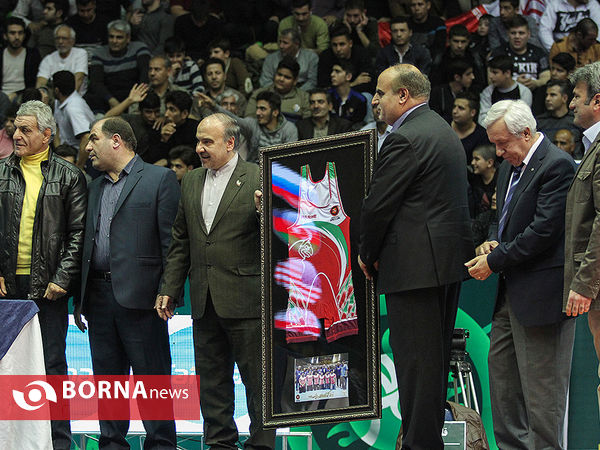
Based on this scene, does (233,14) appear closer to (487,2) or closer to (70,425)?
(487,2)

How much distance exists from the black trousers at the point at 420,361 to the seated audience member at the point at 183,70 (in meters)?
6.10

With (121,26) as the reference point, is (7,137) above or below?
Answer: below

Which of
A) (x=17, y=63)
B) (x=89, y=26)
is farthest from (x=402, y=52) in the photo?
(x=17, y=63)

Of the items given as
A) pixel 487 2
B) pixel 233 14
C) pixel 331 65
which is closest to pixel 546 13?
pixel 487 2

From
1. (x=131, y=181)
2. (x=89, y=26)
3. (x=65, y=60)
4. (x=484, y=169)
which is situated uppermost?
(x=89, y=26)

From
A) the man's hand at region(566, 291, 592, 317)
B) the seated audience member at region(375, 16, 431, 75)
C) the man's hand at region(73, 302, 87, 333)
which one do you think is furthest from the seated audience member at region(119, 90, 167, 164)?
the man's hand at region(566, 291, 592, 317)

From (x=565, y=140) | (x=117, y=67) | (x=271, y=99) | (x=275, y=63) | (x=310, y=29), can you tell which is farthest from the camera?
(x=310, y=29)

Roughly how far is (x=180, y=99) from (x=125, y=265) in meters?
3.87

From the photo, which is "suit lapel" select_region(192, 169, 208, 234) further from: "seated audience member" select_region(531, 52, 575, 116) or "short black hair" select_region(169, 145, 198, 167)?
"seated audience member" select_region(531, 52, 575, 116)

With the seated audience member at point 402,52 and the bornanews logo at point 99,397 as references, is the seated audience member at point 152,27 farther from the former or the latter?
the bornanews logo at point 99,397

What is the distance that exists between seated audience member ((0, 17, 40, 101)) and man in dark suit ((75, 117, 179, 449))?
581 cm

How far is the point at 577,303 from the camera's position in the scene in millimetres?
4566

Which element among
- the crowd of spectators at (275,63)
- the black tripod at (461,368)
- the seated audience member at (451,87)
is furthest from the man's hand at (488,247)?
the seated audience member at (451,87)

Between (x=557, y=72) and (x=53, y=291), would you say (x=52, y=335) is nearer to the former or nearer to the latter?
(x=53, y=291)
